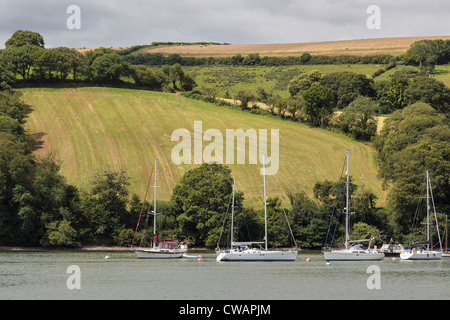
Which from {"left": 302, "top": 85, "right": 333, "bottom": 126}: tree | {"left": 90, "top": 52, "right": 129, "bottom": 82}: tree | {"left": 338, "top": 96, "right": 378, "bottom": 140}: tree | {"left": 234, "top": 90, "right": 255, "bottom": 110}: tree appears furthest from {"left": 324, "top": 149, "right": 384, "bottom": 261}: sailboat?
{"left": 90, "top": 52, "right": 129, "bottom": 82}: tree

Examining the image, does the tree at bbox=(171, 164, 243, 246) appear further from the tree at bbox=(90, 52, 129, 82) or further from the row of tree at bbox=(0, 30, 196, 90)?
the tree at bbox=(90, 52, 129, 82)

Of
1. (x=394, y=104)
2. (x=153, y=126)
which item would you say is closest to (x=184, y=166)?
(x=153, y=126)

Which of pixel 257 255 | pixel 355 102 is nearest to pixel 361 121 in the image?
pixel 355 102

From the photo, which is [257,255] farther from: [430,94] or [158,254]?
[430,94]

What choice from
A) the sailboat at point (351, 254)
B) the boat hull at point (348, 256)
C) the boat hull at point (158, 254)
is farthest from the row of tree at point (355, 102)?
the boat hull at point (158, 254)
